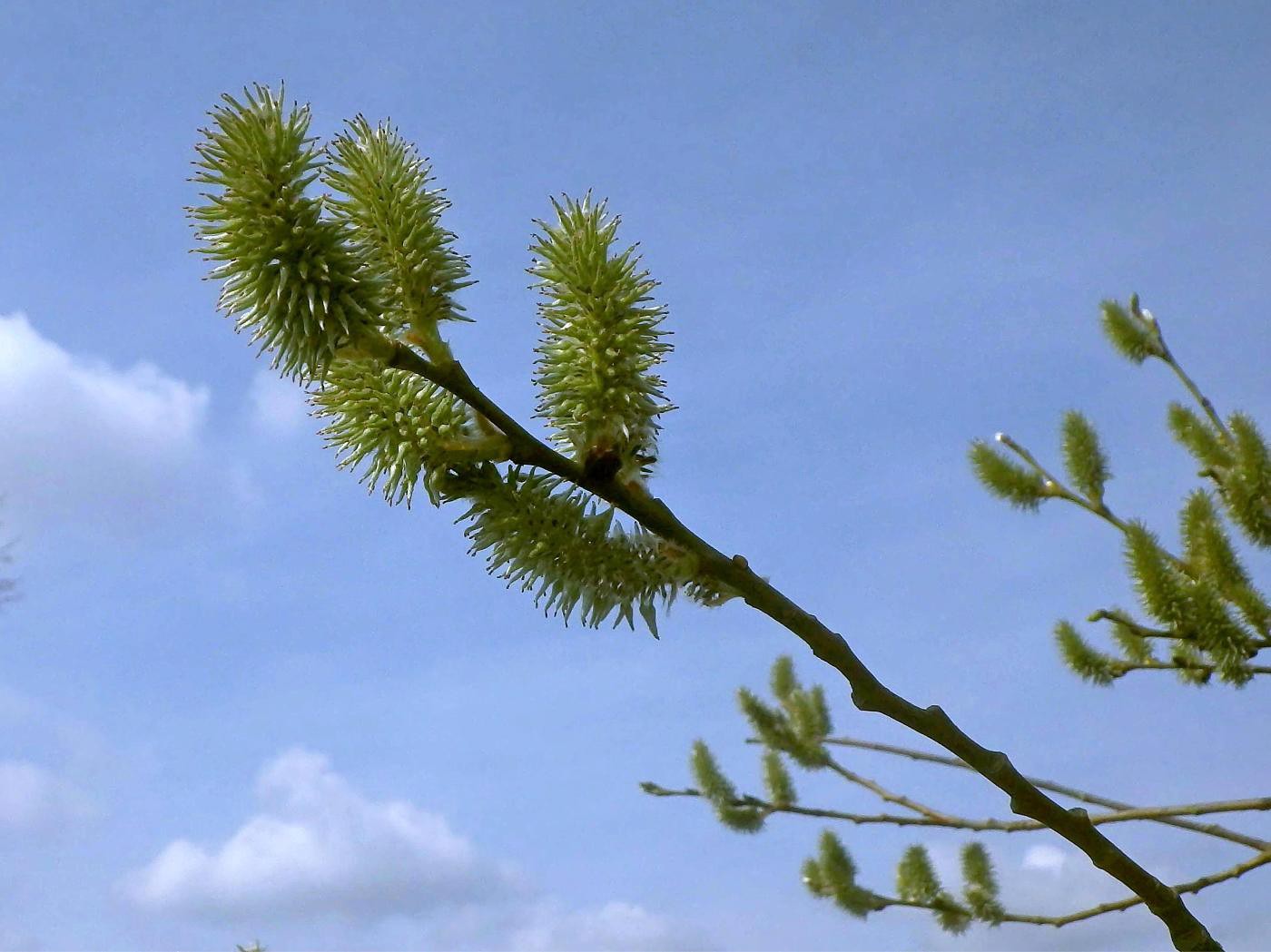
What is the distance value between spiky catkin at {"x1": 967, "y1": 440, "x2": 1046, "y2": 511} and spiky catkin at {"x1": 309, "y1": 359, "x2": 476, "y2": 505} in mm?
3512

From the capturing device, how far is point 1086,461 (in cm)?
444

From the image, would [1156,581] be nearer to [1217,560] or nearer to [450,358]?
[1217,560]

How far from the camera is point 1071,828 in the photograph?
1.63 meters

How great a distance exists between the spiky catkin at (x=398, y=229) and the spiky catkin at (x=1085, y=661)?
334 centimetres

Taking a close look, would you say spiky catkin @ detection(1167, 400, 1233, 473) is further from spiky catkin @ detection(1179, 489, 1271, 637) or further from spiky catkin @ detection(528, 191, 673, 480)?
spiky catkin @ detection(528, 191, 673, 480)

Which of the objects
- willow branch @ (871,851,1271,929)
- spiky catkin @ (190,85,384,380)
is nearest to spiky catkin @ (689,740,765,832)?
willow branch @ (871,851,1271,929)

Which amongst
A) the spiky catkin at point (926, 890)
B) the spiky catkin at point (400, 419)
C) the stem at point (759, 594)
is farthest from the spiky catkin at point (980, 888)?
the spiky catkin at point (400, 419)

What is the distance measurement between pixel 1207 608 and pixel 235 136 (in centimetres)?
334

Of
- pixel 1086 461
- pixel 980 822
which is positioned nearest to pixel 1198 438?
pixel 1086 461

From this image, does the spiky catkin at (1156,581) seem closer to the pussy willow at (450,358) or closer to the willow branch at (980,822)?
the willow branch at (980,822)

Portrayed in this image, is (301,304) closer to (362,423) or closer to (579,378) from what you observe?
(362,423)

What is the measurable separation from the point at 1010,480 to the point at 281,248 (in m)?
3.74

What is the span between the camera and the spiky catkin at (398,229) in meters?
1.52

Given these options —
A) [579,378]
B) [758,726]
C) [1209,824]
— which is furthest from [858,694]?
[758,726]
